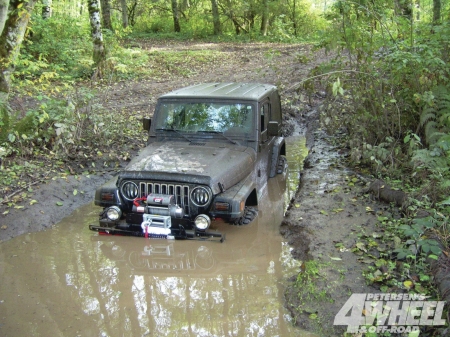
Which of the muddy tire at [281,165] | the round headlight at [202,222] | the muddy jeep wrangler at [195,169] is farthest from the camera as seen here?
the muddy tire at [281,165]

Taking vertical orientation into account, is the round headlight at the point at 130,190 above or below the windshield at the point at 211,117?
below

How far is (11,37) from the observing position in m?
8.68

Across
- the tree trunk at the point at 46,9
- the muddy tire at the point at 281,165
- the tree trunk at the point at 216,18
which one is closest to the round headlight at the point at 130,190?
the muddy tire at the point at 281,165

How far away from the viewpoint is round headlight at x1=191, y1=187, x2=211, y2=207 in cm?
497

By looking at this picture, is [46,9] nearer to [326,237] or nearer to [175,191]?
[175,191]

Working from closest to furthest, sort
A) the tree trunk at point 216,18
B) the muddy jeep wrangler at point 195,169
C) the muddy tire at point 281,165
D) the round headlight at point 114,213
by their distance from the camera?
1. the muddy jeep wrangler at point 195,169
2. the round headlight at point 114,213
3. the muddy tire at point 281,165
4. the tree trunk at point 216,18

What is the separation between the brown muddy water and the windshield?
4.40 ft

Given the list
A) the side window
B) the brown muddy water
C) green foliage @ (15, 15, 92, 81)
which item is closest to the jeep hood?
the side window

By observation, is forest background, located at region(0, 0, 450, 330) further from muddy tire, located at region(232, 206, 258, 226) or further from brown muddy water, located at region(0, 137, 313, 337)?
muddy tire, located at region(232, 206, 258, 226)

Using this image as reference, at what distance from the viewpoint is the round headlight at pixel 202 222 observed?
487 cm

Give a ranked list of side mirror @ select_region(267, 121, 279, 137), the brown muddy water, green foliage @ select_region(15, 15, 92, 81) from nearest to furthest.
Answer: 1. the brown muddy water
2. side mirror @ select_region(267, 121, 279, 137)
3. green foliage @ select_region(15, 15, 92, 81)

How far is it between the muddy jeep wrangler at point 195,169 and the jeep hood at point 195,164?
11 mm

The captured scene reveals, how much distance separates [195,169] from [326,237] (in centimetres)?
172

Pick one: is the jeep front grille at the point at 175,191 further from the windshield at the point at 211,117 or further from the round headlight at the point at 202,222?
the windshield at the point at 211,117
